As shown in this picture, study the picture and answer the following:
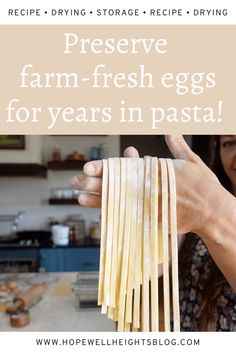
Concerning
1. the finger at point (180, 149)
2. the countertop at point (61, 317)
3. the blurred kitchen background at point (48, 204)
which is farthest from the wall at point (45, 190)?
the finger at point (180, 149)

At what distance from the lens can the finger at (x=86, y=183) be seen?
1.04 ft

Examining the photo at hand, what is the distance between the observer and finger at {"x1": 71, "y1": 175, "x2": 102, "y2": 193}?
317 mm

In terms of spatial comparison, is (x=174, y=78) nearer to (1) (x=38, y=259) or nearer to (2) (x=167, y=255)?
(2) (x=167, y=255)

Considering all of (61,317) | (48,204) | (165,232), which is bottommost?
(61,317)

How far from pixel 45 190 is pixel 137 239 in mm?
1927

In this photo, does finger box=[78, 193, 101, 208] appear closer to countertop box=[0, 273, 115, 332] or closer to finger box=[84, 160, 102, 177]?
finger box=[84, 160, 102, 177]

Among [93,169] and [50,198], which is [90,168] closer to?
[93,169]

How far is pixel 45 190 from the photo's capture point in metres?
2.21

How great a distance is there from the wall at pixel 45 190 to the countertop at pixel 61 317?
4.07 ft
